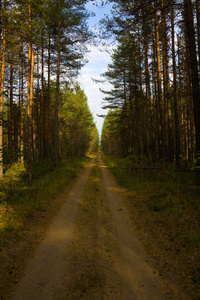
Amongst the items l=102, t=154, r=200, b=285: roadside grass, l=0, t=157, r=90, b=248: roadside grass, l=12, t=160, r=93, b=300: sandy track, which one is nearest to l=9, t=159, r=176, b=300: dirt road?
l=12, t=160, r=93, b=300: sandy track

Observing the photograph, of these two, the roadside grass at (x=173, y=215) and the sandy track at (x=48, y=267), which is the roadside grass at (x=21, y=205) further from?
the roadside grass at (x=173, y=215)

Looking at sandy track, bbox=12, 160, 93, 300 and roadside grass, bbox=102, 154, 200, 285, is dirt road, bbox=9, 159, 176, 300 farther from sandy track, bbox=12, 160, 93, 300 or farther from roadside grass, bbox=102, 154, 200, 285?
roadside grass, bbox=102, 154, 200, 285

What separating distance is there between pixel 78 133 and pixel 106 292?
3013cm

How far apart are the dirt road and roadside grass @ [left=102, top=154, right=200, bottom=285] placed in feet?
2.37

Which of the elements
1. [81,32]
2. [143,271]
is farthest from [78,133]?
[143,271]

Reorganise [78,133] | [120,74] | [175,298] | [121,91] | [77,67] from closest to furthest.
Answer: [175,298] → [77,67] → [120,74] → [121,91] → [78,133]

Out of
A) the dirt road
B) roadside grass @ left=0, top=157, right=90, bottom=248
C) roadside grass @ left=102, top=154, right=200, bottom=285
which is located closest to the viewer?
the dirt road

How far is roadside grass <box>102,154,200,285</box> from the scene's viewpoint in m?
4.02

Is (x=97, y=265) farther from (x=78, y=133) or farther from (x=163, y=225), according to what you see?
(x=78, y=133)

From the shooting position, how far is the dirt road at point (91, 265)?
2921 millimetres

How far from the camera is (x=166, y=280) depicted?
3.25 m

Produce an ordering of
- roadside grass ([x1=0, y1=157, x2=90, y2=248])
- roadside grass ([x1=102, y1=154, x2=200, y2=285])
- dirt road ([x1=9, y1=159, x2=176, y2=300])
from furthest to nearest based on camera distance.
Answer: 1. roadside grass ([x1=0, y1=157, x2=90, y2=248])
2. roadside grass ([x1=102, y1=154, x2=200, y2=285])
3. dirt road ([x1=9, y1=159, x2=176, y2=300])

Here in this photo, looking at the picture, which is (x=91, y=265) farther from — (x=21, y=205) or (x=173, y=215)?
(x=21, y=205)

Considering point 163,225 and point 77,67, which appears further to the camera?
point 77,67
